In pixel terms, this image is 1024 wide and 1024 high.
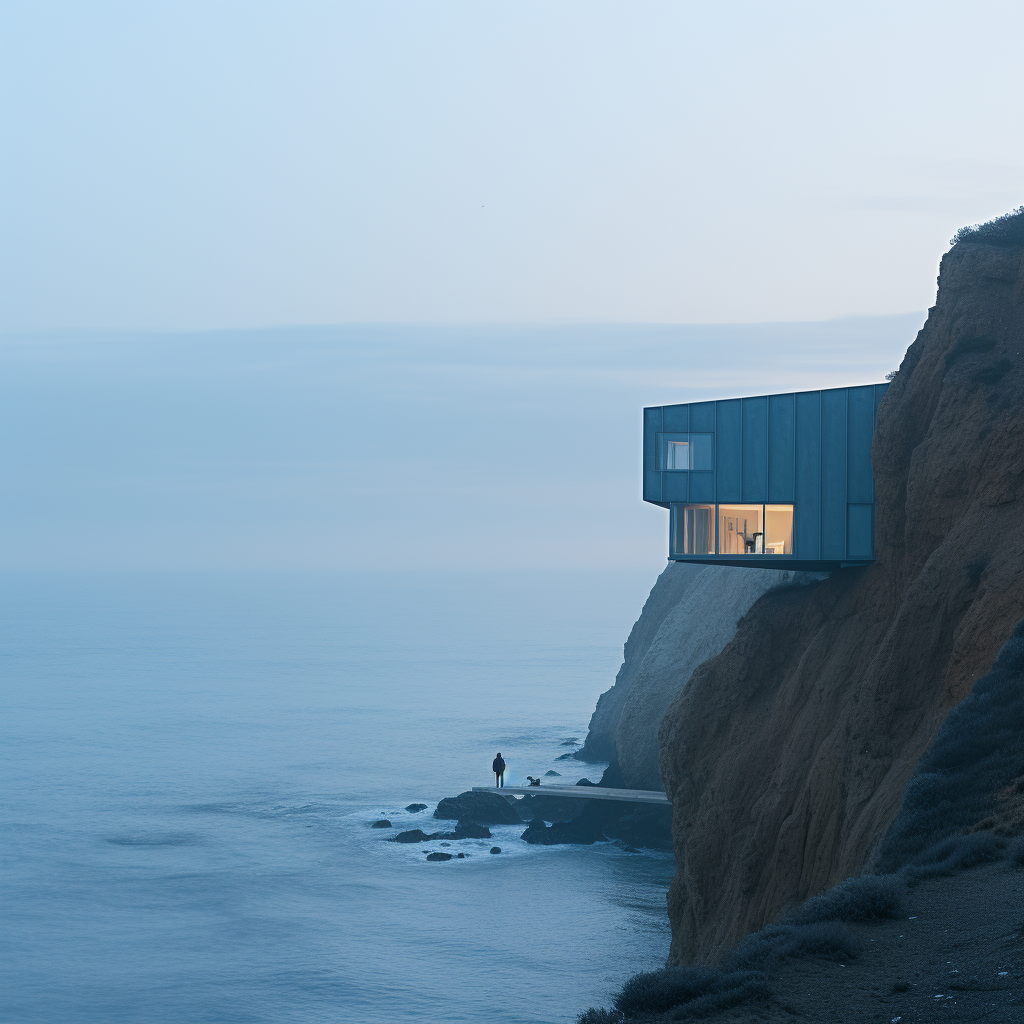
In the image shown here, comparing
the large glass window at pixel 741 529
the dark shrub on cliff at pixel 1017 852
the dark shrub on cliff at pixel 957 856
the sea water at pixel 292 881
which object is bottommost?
the sea water at pixel 292 881

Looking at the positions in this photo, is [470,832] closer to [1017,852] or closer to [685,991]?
[1017,852]

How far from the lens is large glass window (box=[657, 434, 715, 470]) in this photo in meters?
26.6

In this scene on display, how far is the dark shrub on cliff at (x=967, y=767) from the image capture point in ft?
47.7

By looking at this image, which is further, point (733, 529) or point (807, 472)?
point (733, 529)

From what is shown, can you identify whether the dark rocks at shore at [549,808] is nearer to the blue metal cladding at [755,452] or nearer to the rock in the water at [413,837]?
the rock in the water at [413,837]

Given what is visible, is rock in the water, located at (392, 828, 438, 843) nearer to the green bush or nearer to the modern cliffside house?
the modern cliffside house

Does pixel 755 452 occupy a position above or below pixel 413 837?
above

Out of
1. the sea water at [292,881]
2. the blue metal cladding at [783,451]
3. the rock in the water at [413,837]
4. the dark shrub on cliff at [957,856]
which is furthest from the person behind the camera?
the rock in the water at [413,837]

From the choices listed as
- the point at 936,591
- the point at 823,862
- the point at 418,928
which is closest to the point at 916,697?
the point at 936,591

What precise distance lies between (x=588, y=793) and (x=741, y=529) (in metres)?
31.8

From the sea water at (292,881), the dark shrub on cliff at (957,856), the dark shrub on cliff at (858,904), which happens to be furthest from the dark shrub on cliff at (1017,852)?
the sea water at (292,881)

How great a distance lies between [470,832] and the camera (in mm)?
57656

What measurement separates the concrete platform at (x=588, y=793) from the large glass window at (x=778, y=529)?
28.9 metres

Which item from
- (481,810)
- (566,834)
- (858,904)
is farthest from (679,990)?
(481,810)
